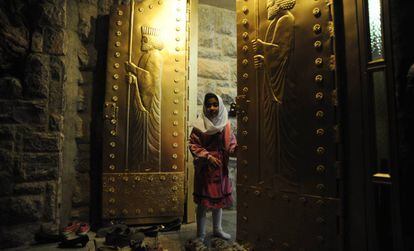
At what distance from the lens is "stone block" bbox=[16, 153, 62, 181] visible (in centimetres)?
267

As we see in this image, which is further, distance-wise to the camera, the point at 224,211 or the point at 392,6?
the point at 224,211

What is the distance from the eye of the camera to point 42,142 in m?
2.76

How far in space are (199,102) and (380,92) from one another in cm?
257

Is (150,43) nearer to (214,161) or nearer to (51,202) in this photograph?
(214,161)

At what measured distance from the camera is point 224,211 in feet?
13.3

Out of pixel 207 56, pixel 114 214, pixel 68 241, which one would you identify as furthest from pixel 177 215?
pixel 207 56

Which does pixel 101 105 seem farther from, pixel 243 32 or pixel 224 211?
pixel 224 211

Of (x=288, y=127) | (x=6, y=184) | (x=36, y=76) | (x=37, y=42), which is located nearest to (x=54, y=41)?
(x=37, y=42)

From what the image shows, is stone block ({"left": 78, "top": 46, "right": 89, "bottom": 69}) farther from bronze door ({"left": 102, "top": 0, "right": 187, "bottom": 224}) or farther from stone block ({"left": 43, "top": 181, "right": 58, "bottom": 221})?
stone block ({"left": 43, "top": 181, "right": 58, "bottom": 221})

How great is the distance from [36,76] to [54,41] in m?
0.41

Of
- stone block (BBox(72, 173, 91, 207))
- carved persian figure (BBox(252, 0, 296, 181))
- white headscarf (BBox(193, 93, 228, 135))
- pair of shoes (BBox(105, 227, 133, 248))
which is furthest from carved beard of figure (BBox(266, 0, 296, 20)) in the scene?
stone block (BBox(72, 173, 91, 207))

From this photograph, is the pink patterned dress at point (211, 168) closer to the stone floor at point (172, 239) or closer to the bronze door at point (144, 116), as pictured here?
the stone floor at point (172, 239)

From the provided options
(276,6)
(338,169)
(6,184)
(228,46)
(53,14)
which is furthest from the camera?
(228,46)

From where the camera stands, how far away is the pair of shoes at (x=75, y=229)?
109 inches
